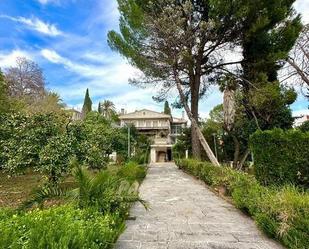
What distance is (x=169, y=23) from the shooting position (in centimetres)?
1605

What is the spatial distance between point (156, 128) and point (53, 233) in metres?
51.4

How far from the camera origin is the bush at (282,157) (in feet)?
26.2

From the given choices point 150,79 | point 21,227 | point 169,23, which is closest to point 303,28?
point 169,23

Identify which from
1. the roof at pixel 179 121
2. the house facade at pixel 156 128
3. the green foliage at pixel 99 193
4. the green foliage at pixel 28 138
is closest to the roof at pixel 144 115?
the house facade at pixel 156 128

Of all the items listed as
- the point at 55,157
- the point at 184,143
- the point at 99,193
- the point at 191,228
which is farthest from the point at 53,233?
the point at 184,143

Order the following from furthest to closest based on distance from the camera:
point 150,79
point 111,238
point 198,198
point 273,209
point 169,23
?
point 150,79
point 169,23
point 198,198
point 273,209
point 111,238

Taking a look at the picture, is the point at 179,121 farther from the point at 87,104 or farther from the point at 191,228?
the point at 191,228

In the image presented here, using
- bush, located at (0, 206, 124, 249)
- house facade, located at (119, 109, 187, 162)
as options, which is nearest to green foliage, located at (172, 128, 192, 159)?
house facade, located at (119, 109, 187, 162)

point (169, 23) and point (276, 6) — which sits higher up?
point (276, 6)

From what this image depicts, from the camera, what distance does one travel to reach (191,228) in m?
6.00

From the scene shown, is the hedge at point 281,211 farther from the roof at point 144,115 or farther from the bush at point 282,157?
the roof at point 144,115

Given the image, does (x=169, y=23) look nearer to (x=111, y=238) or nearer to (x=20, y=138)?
(x=20, y=138)

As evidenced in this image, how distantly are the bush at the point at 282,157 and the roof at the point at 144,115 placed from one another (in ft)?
150

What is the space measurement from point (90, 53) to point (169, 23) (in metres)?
4.88
